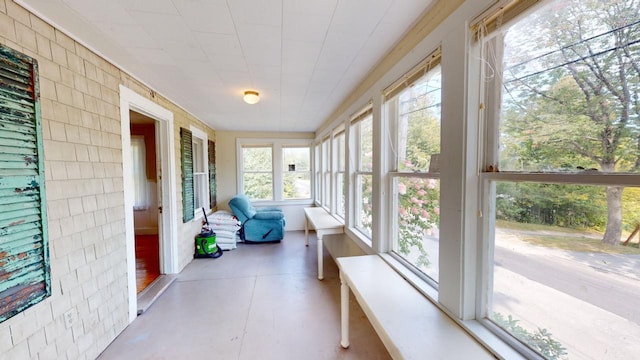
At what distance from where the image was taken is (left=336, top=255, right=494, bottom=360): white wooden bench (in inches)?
39.6

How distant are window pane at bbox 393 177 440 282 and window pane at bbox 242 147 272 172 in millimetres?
4243

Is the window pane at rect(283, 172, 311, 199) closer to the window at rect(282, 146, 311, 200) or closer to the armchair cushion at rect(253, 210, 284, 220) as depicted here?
the window at rect(282, 146, 311, 200)

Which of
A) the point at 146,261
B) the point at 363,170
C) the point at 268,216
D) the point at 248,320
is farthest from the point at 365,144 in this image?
the point at 146,261

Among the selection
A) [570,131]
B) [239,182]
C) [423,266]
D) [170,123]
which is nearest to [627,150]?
[570,131]

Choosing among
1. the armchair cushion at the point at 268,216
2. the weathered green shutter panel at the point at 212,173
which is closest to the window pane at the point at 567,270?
the armchair cushion at the point at 268,216

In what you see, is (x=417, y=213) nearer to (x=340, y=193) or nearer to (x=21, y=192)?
(x=340, y=193)

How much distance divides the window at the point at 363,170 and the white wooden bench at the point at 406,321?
975mm

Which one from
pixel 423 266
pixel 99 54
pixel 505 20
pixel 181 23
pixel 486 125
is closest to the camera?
pixel 505 20

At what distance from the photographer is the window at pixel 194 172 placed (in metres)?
3.53

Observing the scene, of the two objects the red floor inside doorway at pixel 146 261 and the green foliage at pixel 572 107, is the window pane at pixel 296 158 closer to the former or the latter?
the red floor inside doorway at pixel 146 261

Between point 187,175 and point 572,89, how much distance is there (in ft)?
13.3

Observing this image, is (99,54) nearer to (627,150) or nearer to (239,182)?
(627,150)

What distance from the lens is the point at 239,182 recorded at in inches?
220

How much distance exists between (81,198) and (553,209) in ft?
8.80
